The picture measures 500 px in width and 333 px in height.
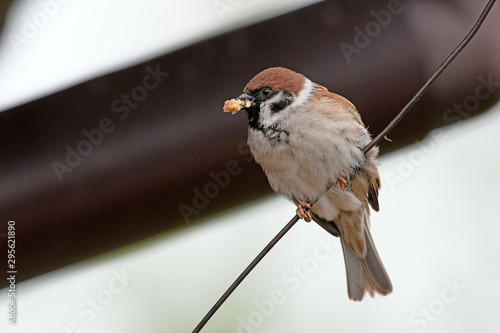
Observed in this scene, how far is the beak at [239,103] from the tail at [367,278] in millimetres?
814

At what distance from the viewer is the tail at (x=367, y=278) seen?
7.15 feet

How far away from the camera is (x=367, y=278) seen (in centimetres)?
221

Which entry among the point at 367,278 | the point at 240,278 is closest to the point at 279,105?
the point at 367,278

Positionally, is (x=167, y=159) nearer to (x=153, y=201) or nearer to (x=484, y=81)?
(x=153, y=201)

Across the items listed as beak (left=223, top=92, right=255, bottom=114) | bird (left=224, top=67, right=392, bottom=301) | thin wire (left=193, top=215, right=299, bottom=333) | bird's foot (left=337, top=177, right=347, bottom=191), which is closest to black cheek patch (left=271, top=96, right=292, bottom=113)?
bird (left=224, top=67, right=392, bottom=301)

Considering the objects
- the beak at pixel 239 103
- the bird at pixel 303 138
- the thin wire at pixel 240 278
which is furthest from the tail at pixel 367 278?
the thin wire at pixel 240 278

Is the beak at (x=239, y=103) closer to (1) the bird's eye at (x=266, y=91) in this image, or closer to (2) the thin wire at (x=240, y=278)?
(1) the bird's eye at (x=266, y=91)

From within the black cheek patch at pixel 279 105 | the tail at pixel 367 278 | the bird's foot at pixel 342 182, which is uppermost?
the black cheek patch at pixel 279 105

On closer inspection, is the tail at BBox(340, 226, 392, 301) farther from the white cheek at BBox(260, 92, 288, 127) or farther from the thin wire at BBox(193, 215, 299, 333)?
the thin wire at BBox(193, 215, 299, 333)

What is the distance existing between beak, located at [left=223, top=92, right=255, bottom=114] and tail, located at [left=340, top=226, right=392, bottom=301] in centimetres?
81

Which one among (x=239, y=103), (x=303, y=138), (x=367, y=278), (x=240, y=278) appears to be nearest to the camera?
(x=240, y=278)

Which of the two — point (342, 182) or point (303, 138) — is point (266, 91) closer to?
point (303, 138)

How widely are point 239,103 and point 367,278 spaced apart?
959 mm

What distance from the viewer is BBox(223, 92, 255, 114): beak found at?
155cm
